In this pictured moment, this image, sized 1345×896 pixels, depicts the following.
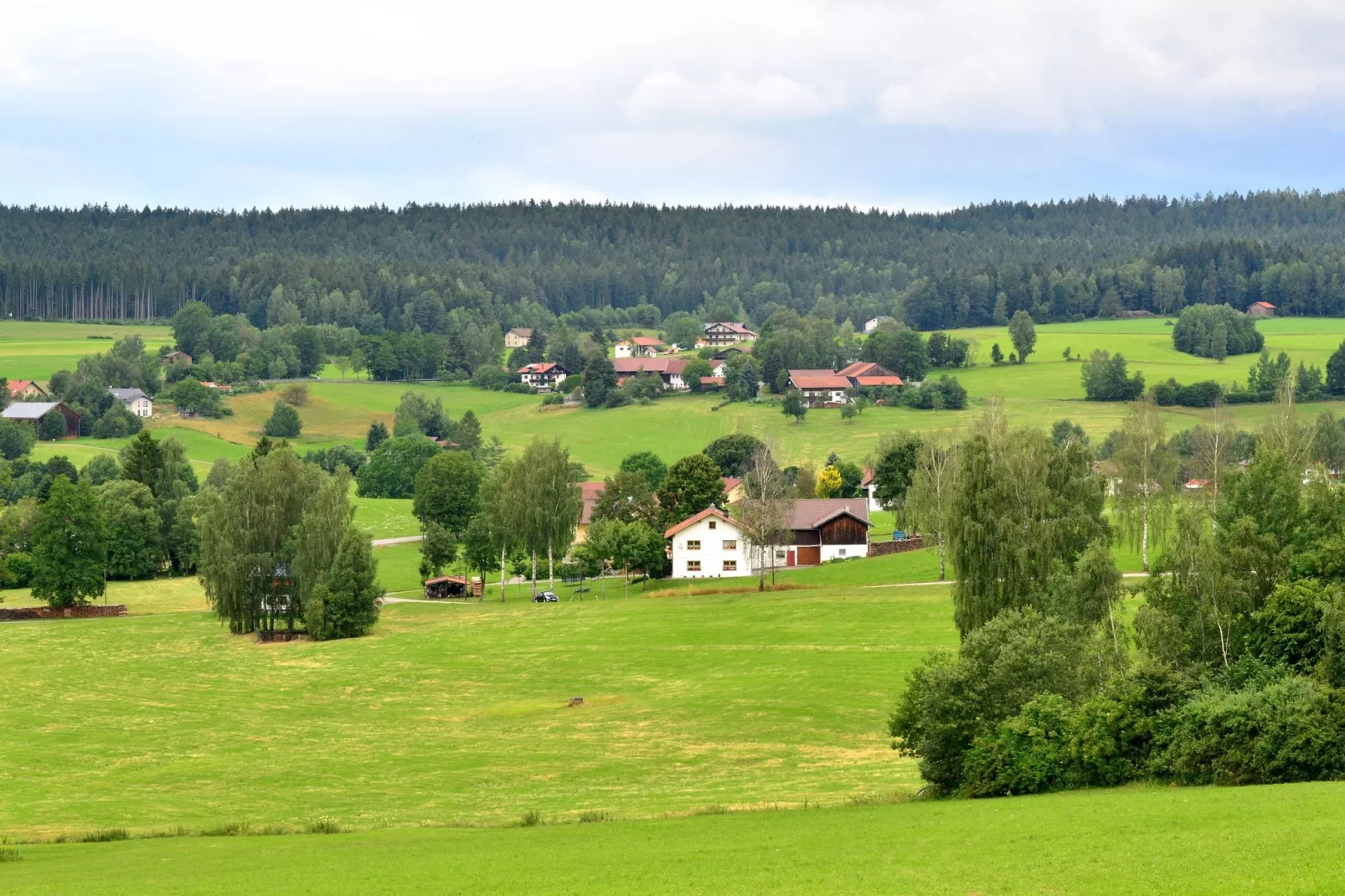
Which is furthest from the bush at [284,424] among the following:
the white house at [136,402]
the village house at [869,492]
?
the village house at [869,492]

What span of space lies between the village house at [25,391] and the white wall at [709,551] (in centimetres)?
11330

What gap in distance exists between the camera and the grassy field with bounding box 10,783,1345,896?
29.3 meters

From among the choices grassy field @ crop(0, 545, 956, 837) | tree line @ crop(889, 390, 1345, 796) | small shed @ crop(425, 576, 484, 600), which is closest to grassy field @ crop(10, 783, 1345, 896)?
tree line @ crop(889, 390, 1345, 796)

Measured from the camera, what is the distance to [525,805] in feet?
149

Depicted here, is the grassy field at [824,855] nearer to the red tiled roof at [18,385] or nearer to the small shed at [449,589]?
the small shed at [449,589]

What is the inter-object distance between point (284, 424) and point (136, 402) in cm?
2119

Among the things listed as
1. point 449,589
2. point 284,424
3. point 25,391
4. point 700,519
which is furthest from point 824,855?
point 25,391

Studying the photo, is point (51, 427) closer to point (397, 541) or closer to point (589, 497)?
point (397, 541)

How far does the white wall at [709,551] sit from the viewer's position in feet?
374

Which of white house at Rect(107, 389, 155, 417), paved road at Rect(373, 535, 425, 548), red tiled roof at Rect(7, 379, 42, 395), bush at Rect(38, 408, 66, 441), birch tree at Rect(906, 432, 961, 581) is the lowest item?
paved road at Rect(373, 535, 425, 548)

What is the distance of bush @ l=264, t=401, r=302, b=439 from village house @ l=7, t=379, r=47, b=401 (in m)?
30.2

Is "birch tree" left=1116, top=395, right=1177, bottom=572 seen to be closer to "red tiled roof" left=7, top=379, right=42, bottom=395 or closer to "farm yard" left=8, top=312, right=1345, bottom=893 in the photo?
"farm yard" left=8, top=312, right=1345, bottom=893

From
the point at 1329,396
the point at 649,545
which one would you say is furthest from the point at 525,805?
the point at 1329,396

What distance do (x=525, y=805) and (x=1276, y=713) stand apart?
21.7 meters
